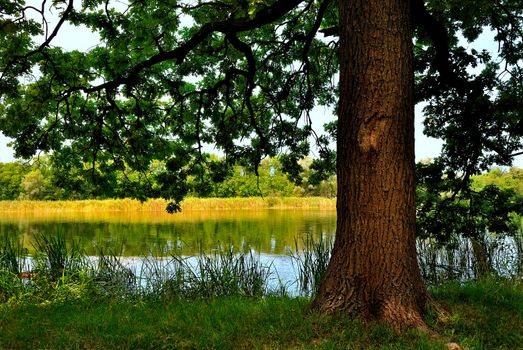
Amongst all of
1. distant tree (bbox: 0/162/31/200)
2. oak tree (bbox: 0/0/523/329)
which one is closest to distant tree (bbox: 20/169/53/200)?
distant tree (bbox: 0/162/31/200)

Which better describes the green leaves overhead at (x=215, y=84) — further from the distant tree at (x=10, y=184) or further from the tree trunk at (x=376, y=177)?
the distant tree at (x=10, y=184)

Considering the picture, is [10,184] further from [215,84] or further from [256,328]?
[256,328]

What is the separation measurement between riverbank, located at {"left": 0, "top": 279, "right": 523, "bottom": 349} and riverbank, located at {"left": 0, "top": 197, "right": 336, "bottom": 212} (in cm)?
3292

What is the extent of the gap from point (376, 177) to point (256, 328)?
156 cm

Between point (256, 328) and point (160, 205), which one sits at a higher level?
point (256, 328)

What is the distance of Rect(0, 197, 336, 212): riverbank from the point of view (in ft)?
123

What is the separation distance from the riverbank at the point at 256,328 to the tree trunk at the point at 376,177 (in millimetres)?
222

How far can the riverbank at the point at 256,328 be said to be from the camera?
130 inches

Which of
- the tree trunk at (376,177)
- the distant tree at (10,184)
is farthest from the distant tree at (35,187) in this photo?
the tree trunk at (376,177)

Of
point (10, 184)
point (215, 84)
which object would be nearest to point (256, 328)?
point (215, 84)

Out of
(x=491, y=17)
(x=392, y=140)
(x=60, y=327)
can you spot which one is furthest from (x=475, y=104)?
(x=60, y=327)

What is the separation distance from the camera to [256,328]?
359 cm

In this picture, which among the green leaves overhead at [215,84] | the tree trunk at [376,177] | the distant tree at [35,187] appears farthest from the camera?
the distant tree at [35,187]

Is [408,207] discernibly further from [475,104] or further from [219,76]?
[219,76]
